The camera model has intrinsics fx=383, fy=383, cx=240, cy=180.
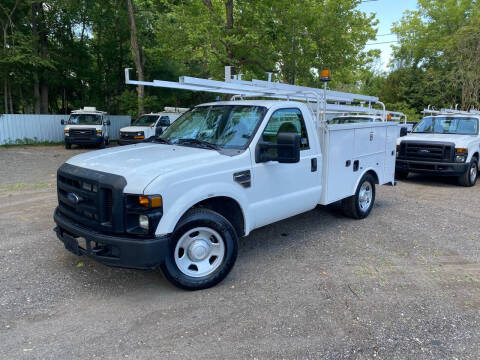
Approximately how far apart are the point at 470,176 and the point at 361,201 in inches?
205

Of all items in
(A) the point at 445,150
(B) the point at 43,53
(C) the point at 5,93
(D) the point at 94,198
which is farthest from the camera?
(B) the point at 43,53

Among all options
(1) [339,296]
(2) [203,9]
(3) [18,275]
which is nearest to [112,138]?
(2) [203,9]

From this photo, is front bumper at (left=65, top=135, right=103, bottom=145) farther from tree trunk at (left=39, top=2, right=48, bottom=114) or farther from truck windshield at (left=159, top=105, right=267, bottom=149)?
truck windshield at (left=159, top=105, right=267, bottom=149)

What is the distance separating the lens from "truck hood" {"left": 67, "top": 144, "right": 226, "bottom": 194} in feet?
11.5

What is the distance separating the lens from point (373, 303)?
150 inches

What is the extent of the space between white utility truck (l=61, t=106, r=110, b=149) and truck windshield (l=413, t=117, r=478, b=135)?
1391 centimetres

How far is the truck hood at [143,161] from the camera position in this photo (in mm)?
3518

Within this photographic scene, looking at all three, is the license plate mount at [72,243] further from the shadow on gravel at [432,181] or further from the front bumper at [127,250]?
the shadow on gravel at [432,181]

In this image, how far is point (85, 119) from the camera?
19031 mm

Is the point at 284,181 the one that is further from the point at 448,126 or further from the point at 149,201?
the point at 448,126

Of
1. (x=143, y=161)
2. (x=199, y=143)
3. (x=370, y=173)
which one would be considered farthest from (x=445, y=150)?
(x=143, y=161)

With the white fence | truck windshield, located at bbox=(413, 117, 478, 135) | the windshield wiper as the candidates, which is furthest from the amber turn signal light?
the white fence

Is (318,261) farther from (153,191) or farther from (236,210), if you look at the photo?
(153,191)

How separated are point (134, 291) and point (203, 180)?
137 cm
